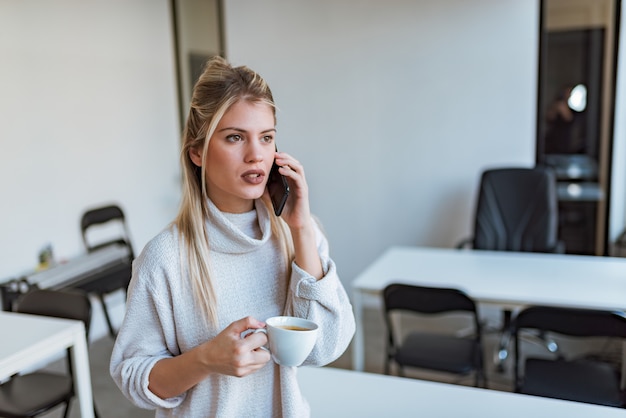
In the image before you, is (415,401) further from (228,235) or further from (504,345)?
(504,345)

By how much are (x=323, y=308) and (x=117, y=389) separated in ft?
7.67

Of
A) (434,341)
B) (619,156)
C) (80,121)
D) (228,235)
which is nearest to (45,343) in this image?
(228,235)

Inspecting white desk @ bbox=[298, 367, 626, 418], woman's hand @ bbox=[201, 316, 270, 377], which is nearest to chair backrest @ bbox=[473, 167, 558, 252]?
white desk @ bbox=[298, 367, 626, 418]

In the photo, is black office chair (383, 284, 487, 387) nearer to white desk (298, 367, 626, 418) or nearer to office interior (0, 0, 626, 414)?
white desk (298, 367, 626, 418)

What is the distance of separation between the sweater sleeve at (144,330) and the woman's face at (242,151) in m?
0.17

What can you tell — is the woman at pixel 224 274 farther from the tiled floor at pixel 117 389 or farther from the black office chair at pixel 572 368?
the tiled floor at pixel 117 389

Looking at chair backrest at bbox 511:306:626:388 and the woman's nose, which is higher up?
the woman's nose

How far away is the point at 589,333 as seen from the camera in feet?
6.68

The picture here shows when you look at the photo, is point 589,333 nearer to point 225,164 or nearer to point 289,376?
point 289,376

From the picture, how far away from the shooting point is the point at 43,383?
2301 millimetres

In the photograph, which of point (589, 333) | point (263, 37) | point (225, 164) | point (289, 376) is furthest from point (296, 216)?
point (263, 37)

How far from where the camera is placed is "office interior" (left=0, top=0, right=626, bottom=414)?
346 cm

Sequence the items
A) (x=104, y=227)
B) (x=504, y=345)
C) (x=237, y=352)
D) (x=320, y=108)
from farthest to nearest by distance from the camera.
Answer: (x=320, y=108) < (x=104, y=227) < (x=504, y=345) < (x=237, y=352)

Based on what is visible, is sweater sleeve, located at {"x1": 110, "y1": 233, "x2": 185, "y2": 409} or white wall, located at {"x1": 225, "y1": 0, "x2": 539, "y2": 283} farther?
white wall, located at {"x1": 225, "y1": 0, "x2": 539, "y2": 283}
